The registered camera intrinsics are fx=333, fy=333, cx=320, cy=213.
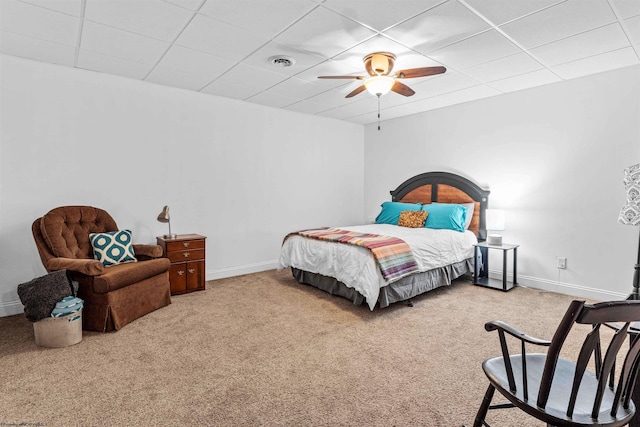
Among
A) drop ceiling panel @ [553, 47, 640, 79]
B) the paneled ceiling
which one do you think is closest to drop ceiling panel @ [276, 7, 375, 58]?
the paneled ceiling

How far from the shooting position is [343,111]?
17.9 ft

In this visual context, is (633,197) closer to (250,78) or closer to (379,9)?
(379,9)

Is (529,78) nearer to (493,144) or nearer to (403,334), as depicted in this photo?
(493,144)

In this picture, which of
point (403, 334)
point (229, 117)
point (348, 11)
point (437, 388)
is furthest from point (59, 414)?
point (229, 117)

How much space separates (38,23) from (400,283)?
12.9ft

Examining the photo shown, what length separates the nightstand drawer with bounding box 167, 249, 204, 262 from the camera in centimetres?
397

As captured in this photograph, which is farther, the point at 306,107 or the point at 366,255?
the point at 306,107

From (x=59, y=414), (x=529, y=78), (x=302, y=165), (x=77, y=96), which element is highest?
(x=529, y=78)

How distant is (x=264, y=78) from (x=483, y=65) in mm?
2396

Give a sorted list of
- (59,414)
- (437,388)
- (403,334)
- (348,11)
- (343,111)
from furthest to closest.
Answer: (343,111), (403,334), (348,11), (437,388), (59,414)

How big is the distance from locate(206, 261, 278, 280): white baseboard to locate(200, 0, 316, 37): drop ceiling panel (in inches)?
126

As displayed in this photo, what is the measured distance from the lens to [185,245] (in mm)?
4059

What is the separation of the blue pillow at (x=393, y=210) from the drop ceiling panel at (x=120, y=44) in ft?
12.3

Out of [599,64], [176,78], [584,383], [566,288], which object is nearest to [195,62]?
[176,78]
